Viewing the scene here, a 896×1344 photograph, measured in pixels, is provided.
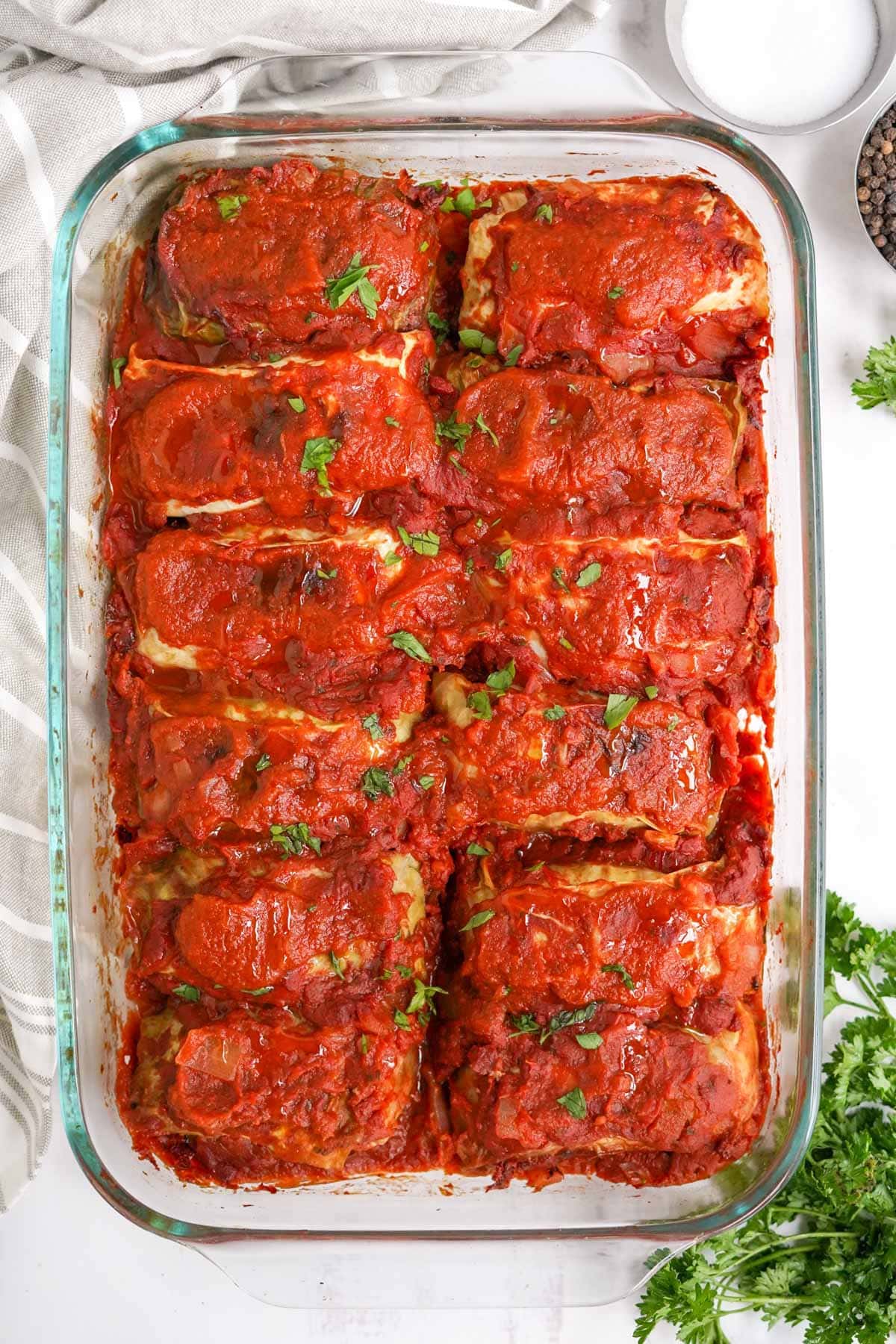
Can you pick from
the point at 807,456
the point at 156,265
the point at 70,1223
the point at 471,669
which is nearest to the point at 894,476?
the point at 807,456

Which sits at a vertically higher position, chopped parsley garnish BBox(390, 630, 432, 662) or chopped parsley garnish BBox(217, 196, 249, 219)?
chopped parsley garnish BBox(217, 196, 249, 219)

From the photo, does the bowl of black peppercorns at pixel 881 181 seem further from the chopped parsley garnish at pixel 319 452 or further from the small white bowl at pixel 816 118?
the chopped parsley garnish at pixel 319 452

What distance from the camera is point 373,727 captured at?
2992 mm

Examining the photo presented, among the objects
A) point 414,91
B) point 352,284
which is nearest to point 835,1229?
point 352,284

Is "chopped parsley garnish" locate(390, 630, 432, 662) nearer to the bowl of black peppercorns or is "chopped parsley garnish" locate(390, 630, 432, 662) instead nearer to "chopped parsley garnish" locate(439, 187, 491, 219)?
"chopped parsley garnish" locate(439, 187, 491, 219)

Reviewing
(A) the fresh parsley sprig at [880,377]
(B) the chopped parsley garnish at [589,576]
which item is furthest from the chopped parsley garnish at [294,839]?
(A) the fresh parsley sprig at [880,377]

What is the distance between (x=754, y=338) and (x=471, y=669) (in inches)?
46.5

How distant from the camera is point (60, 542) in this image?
3045 millimetres

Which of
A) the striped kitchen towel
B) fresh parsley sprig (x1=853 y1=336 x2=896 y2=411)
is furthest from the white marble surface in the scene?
the striped kitchen towel

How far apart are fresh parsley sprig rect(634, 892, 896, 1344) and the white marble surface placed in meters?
0.26

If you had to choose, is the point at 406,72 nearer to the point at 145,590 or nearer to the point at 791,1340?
the point at 145,590

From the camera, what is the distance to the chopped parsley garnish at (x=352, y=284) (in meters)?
2.93

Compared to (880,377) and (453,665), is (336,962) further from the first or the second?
(880,377)

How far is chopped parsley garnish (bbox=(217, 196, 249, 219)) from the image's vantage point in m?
3.00
